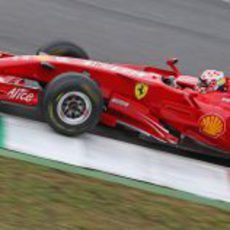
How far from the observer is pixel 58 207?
569cm

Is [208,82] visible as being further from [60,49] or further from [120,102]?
[60,49]

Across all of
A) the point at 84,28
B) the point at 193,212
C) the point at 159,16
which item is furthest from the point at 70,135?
the point at 159,16

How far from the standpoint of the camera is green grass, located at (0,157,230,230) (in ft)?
18.0

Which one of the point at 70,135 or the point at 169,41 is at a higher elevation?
the point at 169,41

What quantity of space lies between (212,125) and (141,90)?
78 cm

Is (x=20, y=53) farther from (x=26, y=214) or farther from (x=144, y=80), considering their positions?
(x=26, y=214)

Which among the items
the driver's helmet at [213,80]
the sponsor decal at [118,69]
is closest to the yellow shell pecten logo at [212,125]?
the driver's helmet at [213,80]

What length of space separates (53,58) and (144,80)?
93 centimetres

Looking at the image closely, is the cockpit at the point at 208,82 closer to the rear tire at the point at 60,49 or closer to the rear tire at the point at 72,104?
the rear tire at the point at 72,104

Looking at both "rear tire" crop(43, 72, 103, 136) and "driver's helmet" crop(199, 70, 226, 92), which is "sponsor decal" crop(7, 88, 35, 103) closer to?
"rear tire" crop(43, 72, 103, 136)

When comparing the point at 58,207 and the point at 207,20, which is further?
the point at 207,20

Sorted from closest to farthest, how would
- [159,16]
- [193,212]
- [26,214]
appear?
[26,214] < [193,212] < [159,16]

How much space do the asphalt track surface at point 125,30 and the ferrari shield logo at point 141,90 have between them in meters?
2.93

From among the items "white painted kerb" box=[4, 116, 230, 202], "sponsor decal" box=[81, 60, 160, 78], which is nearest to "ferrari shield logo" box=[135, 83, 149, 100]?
"sponsor decal" box=[81, 60, 160, 78]
